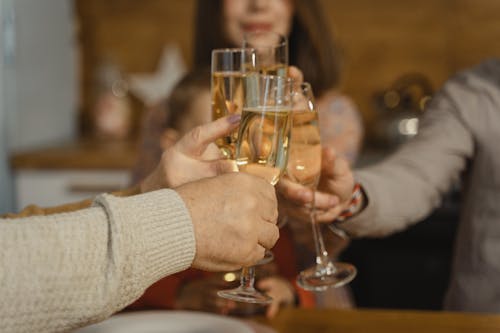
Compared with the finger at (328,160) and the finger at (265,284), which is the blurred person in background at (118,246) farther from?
the finger at (265,284)

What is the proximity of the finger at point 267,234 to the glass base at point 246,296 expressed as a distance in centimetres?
7

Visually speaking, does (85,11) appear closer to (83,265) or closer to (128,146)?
(128,146)

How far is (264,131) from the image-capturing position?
780 millimetres

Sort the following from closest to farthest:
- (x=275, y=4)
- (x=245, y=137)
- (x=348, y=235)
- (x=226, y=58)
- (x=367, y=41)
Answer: (x=245, y=137), (x=226, y=58), (x=348, y=235), (x=275, y=4), (x=367, y=41)

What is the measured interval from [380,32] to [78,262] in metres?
2.29

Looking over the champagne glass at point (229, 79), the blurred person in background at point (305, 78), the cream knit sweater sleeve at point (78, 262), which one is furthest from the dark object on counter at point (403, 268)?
the cream knit sweater sleeve at point (78, 262)

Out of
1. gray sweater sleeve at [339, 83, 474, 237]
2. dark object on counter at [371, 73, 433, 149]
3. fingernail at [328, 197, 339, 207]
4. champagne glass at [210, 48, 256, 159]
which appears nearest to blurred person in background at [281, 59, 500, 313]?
gray sweater sleeve at [339, 83, 474, 237]

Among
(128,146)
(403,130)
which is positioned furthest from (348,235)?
(128,146)

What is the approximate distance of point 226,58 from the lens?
92 centimetres

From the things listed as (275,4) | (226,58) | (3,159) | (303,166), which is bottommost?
(3,159)

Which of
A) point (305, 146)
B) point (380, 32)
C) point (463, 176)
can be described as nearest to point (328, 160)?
point (305, 146)

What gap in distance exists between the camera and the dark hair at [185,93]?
1579 millimetres

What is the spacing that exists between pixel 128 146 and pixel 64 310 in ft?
6.19

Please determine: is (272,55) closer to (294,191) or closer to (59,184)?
(294,191)
